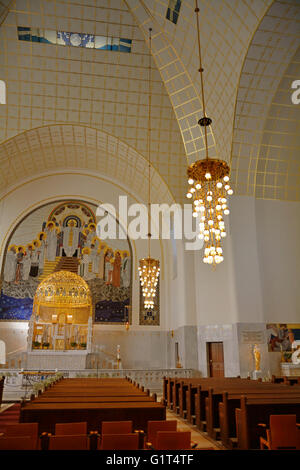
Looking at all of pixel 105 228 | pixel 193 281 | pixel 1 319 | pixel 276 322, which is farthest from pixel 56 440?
pixel 105 228

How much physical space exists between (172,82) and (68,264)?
9904 mm

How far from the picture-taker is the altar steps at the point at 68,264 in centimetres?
1761

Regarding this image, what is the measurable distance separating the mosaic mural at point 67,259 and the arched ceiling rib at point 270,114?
7901 millimetres

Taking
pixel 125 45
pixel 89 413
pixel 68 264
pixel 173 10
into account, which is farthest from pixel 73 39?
pixel 89 413

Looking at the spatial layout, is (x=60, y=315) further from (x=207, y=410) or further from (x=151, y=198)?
(x=207, y=410)

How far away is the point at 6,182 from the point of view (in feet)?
58.0

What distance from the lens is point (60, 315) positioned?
55.3 feet

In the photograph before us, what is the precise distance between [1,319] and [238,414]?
1406 centimetres

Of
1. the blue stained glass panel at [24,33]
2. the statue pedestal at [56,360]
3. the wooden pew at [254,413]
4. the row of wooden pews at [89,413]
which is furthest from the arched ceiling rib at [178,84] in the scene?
the row of wooden pews at [89,413]

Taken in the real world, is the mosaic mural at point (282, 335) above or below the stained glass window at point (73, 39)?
below

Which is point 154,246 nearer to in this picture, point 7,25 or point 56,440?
point 7,25

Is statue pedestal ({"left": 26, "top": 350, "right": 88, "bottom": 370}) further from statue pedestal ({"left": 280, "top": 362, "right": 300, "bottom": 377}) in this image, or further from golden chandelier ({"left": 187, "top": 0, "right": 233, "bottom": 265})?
golden chandelier ({"left": 187, "top": 0, "right": 233, "bottom": 265})

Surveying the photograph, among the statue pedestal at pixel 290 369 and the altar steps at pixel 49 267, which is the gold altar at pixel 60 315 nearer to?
the altar steps at pixel 49 267

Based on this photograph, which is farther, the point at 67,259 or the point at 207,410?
→ the point at 67,259
